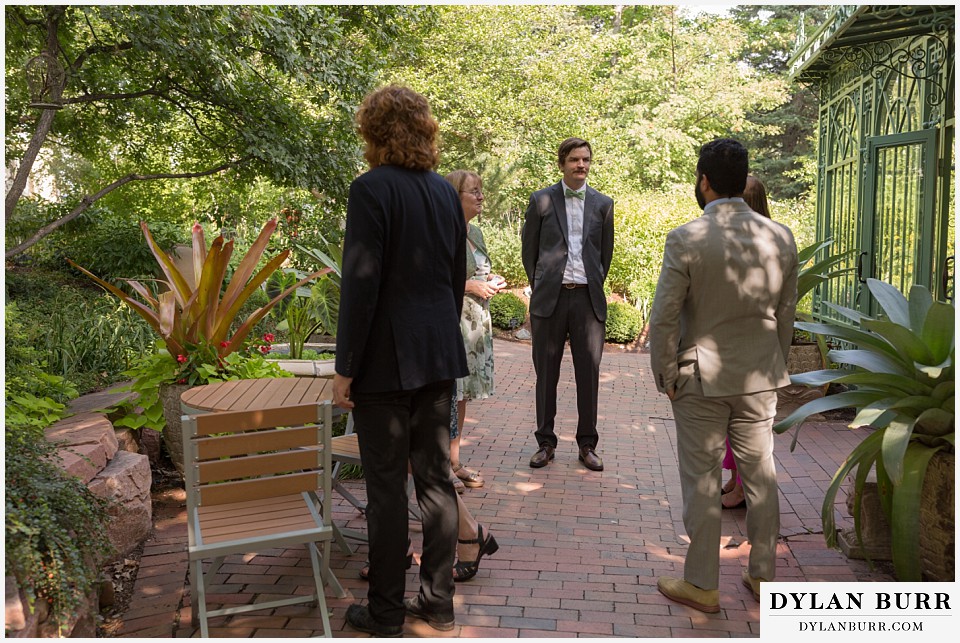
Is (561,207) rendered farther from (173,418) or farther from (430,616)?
(430,616)

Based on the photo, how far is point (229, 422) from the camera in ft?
10.4

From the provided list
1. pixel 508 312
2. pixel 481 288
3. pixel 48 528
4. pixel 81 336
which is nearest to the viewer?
pixel 48 528

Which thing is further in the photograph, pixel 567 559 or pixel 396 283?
pixel 567 559

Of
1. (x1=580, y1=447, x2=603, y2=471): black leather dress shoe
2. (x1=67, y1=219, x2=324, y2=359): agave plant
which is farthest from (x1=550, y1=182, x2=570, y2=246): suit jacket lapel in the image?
(x1=67, y1=219, x2=324, y2=359): agave plant

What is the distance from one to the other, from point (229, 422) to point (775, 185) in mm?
26652

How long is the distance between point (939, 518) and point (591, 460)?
2382 mm

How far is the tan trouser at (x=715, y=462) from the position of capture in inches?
133

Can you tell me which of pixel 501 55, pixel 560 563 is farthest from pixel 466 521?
pixel 501 55

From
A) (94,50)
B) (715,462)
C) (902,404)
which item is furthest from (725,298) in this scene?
(94,50)

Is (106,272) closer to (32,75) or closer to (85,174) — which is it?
(85,174)

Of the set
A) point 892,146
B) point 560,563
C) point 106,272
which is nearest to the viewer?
point 560,563

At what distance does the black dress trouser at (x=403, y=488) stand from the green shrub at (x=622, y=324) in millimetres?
8347

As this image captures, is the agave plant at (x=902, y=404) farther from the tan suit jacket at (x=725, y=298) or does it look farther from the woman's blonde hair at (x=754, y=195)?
the woman's blonde hair at (x=754, y=195)

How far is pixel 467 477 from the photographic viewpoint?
5219mm
